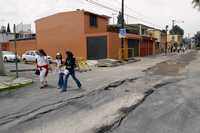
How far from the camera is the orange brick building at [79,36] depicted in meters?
36.1

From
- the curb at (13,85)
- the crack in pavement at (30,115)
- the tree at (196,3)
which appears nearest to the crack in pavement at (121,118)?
the crack in pavement at (30,115)

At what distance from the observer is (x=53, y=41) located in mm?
41062

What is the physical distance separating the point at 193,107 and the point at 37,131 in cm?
444

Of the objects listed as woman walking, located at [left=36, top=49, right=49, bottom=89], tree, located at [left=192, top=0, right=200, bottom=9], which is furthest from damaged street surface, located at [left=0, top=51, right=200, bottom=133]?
tree, located at [left=192, top=0, right=200, bottom=9]

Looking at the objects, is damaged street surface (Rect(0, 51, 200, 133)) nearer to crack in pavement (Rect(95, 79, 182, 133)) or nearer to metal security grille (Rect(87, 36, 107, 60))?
crack in pavement (Rect(95, 79, 182, 133))

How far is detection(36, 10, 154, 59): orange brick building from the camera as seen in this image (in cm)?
3612

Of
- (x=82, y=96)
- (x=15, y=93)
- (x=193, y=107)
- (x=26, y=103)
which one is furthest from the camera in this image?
(x=15, y=93)

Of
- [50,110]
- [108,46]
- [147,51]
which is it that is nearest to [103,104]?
[50,110]

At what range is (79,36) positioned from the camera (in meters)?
37.5

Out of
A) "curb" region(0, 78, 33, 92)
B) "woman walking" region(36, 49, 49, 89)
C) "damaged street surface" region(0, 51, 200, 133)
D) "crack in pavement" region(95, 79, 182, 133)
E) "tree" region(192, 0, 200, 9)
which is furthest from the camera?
"tree" region(192, 0, 200, 9)

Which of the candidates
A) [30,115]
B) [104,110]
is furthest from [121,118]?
[30,115]

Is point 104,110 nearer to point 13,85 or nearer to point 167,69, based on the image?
point 13,85

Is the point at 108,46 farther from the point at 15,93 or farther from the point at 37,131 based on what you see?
the point at 37,131

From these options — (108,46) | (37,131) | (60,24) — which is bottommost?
(37,131)
